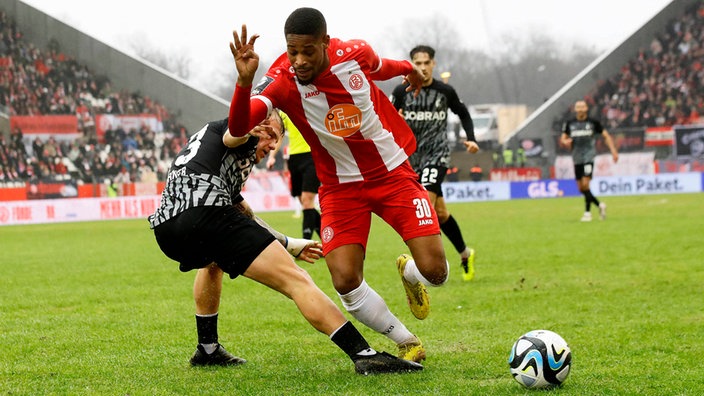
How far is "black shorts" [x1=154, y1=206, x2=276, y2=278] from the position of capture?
4957 mm

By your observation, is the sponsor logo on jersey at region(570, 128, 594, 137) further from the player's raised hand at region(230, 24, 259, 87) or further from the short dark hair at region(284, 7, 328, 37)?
the player's raised hand at region(230, 24, 259, 87)

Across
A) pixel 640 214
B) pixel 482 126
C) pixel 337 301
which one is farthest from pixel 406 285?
pixel 482 126

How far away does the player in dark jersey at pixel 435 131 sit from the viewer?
9.66m

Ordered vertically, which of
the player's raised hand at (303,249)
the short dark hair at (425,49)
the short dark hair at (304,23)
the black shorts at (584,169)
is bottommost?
the player's raised hand at (303,249)

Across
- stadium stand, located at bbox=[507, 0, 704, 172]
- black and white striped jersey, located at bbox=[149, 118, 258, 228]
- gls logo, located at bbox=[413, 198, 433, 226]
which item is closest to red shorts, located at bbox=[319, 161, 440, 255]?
gls logo, located at bbox=[413, 198, 433, 226]

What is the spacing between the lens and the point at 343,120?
5422mm

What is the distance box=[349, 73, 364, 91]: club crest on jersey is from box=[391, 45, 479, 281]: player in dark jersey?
4.16 meters

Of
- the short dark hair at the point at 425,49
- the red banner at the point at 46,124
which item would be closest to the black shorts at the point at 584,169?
the short dark hair at the point at 425,49

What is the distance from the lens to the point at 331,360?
561 centimetres

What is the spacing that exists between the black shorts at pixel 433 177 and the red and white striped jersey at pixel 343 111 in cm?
416

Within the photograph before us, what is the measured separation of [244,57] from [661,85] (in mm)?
39864

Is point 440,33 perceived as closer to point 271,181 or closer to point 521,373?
point 271,181

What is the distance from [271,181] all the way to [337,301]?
78.2ft

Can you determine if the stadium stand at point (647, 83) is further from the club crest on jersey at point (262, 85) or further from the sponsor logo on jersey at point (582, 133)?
the club crest on jersey at point (262, 85)
